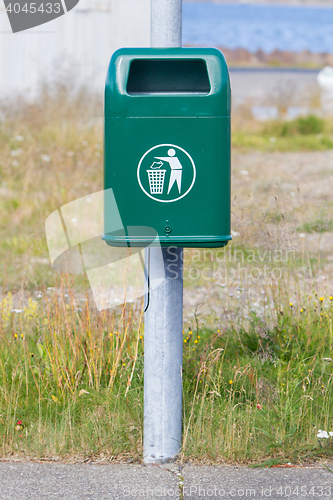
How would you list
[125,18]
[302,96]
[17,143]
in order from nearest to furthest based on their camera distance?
[17,143] < [125,18] < [302,96]

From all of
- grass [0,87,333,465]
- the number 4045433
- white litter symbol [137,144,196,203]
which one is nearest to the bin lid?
white litter symbol [137,144,196,203]

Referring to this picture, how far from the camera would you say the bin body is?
223 cm

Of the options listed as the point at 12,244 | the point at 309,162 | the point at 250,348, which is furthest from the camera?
the point at 309,162

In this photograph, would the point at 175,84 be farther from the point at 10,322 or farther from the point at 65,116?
the point at 65,116

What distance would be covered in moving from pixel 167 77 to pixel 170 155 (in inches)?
17.2

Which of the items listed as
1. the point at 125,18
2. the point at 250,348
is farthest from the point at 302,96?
the point at 250,348

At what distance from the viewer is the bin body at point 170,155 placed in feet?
7.31

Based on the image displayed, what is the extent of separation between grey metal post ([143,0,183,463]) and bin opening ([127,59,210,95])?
102mm

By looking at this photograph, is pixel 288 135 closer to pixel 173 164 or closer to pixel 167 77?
pixel 167 77

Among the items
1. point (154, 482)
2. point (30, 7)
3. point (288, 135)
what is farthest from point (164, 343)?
point (288, 135)

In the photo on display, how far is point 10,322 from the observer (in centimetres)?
346

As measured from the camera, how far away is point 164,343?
244 centimetres

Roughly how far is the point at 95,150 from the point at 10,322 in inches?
189

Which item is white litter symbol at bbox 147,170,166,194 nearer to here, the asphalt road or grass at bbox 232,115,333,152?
the asphalt road
